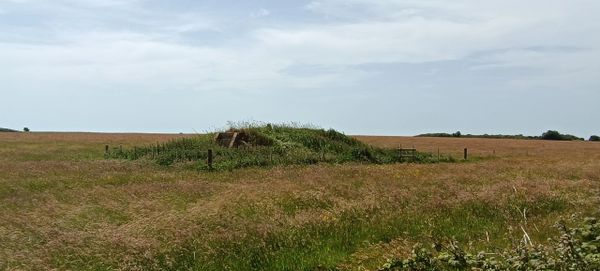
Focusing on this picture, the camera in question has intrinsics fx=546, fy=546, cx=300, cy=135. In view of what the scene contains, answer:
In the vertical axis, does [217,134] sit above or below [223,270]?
above

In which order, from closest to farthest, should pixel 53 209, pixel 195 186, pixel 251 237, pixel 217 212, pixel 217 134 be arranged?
pixel 251 237
pixel 217 212
pixel 53 209
pixel 195 186
pixel 217 134

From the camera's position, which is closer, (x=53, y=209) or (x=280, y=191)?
(x=53, y=209)

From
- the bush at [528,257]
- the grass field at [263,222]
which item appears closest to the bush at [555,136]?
the grass field at [263,222]

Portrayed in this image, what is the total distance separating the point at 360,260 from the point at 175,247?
3.08 meters

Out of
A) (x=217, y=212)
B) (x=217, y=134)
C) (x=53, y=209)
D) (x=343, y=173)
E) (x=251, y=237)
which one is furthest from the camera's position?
(x=217, y=134)

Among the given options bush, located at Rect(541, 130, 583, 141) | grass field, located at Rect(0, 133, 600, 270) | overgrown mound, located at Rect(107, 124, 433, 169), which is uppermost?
bush, located at Rect(541, 130, 583, 141)

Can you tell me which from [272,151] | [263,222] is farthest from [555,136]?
[263,222]

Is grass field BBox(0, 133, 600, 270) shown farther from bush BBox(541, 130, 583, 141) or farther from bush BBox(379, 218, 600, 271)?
bush BBox(541, 130, 583, 141)

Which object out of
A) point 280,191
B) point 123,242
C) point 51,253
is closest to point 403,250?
point 123,242

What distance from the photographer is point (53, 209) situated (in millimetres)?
12875

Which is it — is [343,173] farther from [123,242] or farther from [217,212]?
[123,242]

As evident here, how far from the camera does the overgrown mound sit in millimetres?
30781

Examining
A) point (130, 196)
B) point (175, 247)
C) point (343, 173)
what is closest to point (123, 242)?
point (175, 247)

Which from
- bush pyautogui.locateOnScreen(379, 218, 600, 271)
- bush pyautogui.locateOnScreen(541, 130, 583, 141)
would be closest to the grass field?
bush pyautogui.locateOnScreen(379, 218, 600, 271)
